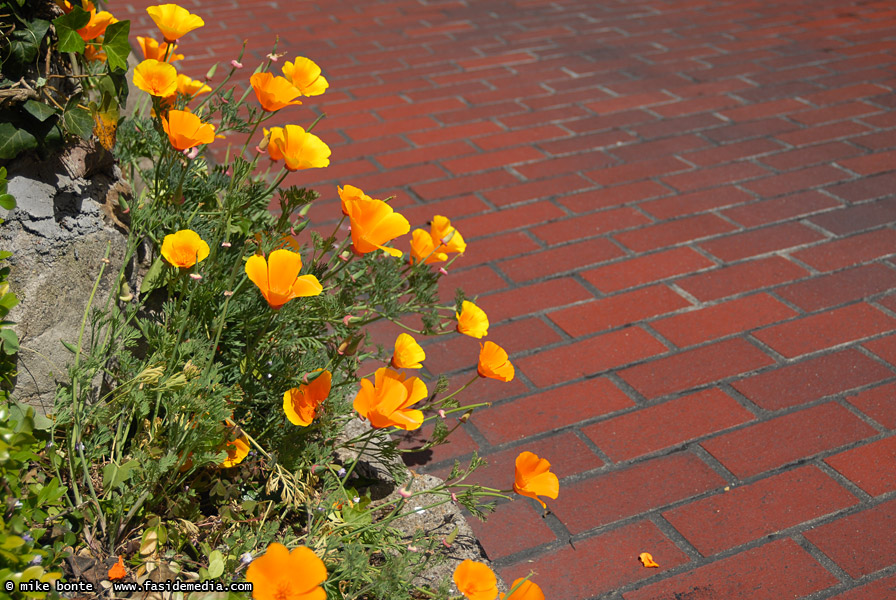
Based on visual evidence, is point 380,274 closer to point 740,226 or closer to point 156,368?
point 156,368

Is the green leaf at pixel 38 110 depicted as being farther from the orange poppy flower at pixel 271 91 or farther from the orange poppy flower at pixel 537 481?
the orange poppy flower at pixel 537 481

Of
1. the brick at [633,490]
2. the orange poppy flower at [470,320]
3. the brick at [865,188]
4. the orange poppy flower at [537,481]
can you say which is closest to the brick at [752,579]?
the brick at [633,490]

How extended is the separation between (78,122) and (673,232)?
5.95ft

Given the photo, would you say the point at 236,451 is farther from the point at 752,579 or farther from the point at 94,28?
the point at 752,579

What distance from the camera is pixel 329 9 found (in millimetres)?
4711

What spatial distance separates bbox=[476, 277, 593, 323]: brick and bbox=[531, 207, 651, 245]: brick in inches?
9.5

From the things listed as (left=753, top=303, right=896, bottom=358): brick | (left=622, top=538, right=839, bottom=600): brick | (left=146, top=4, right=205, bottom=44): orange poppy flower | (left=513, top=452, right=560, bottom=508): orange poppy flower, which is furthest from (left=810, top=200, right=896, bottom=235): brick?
(left=146, top=4, right=205, bottom=44): orange poppy flower

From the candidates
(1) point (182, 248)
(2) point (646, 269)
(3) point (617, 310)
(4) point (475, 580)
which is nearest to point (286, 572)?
(4) point (475, 580)

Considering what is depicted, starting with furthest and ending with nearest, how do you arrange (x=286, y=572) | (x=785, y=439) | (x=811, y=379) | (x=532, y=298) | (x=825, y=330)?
(x=532, y=298) < (x=825, y=330) < (x=811, y=379) < (x=785, y=439) < (x=286, y=572)

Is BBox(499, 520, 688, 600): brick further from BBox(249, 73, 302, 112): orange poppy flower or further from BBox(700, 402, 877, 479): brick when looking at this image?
BBox(249, 73, 302, 112): orange poppy flower

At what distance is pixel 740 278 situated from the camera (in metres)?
2.36

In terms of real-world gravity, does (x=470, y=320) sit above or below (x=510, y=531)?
above

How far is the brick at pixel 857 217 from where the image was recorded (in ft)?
8.46

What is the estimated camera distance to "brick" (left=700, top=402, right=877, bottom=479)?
176cm
